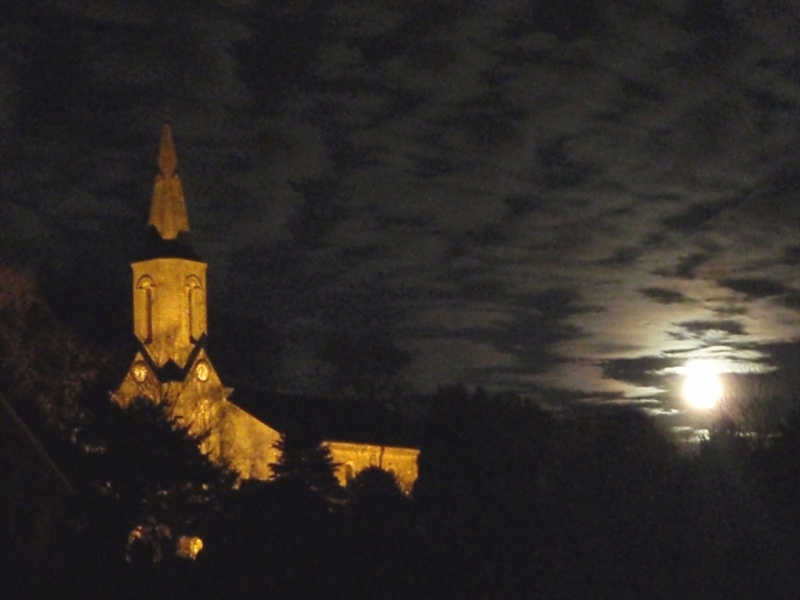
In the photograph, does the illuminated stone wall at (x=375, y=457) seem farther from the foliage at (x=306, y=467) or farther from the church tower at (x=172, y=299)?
the foliage at (x=306, y=467)

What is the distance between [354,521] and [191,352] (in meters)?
41.3

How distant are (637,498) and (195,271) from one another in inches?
1560

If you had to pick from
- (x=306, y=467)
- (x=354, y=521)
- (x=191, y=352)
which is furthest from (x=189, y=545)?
(x=191, y=352)

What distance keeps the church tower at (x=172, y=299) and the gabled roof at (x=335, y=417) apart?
2695 millimetres

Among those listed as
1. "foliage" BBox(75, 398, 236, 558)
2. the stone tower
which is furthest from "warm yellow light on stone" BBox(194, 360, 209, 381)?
"foliage" BBox(75, 398, 236, 558)

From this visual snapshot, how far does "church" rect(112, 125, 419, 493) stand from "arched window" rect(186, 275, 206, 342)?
55mm

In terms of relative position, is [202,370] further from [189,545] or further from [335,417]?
[189,545]

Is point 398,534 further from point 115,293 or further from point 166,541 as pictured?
point 115,293

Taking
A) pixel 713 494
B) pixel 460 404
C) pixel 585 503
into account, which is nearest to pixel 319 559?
pixel 585 503

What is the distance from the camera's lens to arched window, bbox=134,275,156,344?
261ft

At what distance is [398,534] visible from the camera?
124 ft

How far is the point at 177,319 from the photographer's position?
7900cm

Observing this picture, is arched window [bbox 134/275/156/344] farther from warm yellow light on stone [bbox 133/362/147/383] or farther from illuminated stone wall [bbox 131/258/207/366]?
warm yellow light on stone [bbox 133/362/147/383]

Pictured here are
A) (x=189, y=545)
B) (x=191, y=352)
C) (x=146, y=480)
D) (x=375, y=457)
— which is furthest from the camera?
(x=375, y=457)
